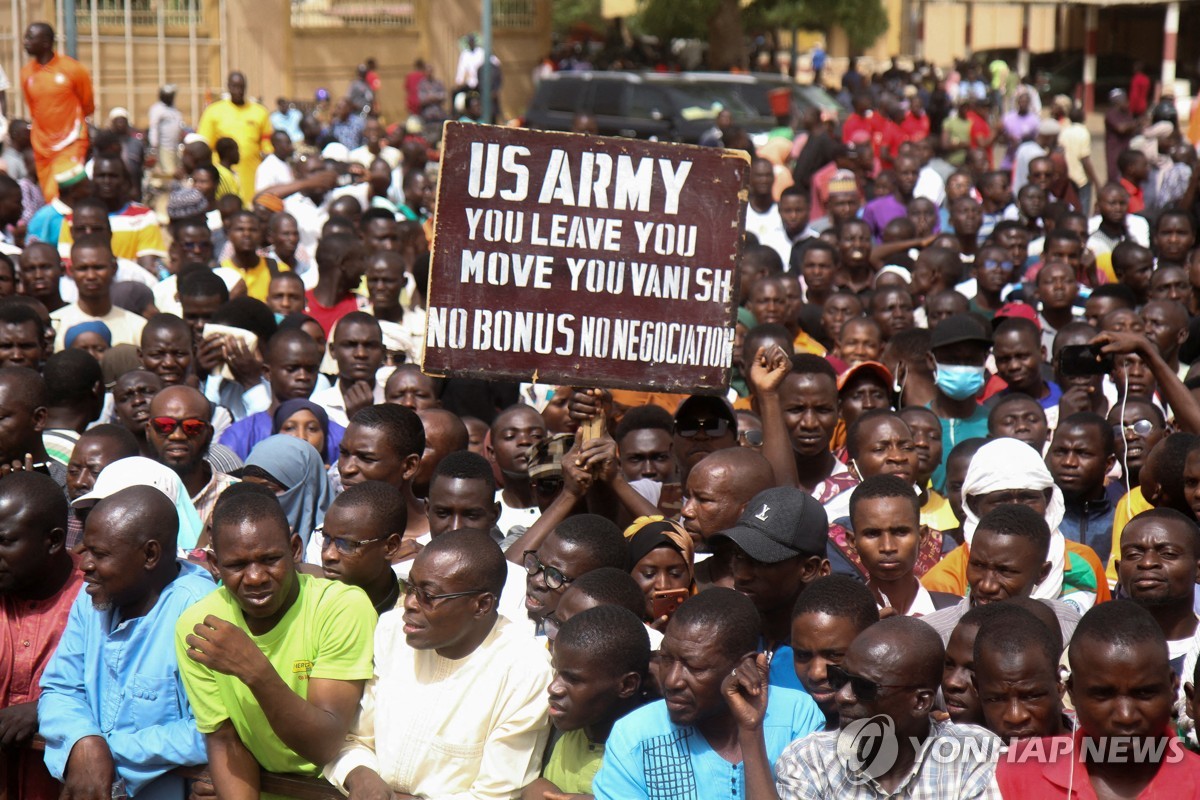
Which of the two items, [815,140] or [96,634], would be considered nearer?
[96,634]

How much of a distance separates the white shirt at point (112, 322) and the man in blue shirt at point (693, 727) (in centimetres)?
517

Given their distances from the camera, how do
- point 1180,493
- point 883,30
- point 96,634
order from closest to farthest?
1. point 96,634
2. point 1180,493
3. point 883,30

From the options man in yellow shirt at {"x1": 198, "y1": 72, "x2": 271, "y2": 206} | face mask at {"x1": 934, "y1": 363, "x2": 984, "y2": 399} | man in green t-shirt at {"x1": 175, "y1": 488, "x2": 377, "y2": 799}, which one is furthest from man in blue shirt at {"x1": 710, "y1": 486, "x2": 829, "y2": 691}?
man in yellow shirt at {"x1": 198, "y1": 72, "x2": 271, "y2": 206}

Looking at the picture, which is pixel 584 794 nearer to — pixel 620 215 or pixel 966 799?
pixel 966 799

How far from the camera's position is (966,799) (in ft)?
12.4

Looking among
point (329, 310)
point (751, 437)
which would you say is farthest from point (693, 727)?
point (329, 310)

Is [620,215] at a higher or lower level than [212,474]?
higher

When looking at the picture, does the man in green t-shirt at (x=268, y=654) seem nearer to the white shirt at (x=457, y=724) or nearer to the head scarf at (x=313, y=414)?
the white shirt at (x=457, y=724)

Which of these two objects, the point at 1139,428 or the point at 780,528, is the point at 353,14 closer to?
the point at 1139,428

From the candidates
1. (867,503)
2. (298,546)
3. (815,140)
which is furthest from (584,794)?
(815,140)

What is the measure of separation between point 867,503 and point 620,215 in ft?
4.18

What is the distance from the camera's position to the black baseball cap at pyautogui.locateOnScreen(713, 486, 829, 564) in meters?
4.73

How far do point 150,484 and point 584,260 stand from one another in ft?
5.29

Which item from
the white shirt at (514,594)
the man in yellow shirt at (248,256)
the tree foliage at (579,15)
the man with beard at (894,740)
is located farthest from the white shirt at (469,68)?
the man with beard at (894,740)
